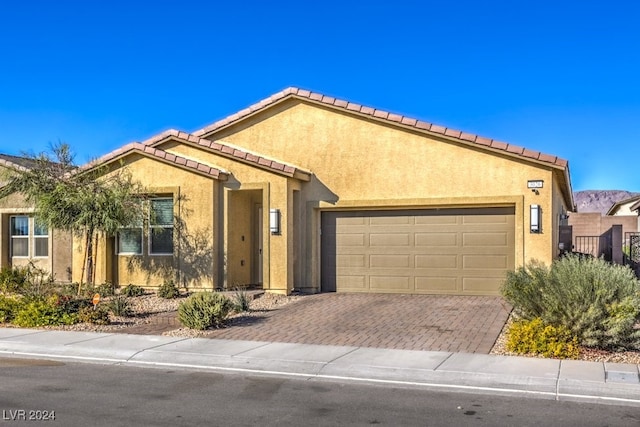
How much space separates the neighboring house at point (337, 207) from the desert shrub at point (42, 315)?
4.16 meters

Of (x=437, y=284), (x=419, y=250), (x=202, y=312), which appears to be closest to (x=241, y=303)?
(x=202, y=312)

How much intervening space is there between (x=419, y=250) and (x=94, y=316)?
26.7 feet

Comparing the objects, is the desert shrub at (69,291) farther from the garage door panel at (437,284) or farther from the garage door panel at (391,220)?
the garage door panel at (437,284)

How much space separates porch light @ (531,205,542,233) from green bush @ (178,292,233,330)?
762 cm

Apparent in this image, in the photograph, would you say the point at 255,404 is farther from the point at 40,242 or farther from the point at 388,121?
the point at 40,242

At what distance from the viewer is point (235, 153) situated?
17219mm

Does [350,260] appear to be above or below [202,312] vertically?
above

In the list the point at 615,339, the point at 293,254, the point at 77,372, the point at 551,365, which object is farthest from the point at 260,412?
the point at 293,254

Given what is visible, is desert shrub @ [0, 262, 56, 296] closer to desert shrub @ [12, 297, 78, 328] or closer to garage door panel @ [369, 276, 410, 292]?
desert shrub @ [12, 297, 78, 328]

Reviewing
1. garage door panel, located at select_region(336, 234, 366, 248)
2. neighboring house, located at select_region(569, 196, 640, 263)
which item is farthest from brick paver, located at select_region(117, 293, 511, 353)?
neighboring house, located at select_region(569, 196, 640, 263)

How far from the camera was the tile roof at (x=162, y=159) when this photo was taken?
55.1 feet

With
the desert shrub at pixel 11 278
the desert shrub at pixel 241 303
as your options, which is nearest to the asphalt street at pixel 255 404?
the desert shrub at pixel 241 303

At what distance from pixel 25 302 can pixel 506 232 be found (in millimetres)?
11186

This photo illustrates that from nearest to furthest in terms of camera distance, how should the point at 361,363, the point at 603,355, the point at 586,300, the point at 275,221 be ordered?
the point at 361,363, the point at 603,355, the point at 586,300, the point at 275,221
